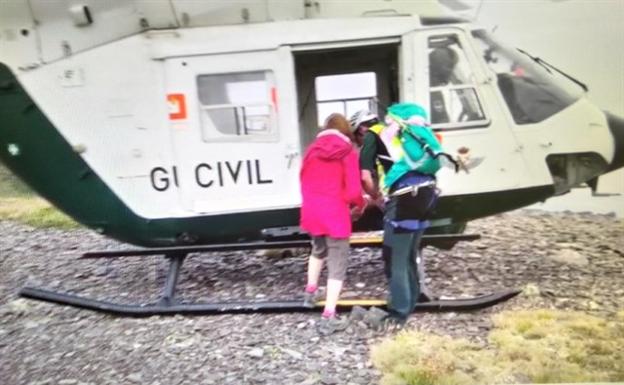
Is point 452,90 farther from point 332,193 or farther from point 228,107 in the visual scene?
point 228,107

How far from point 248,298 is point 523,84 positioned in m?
1.38

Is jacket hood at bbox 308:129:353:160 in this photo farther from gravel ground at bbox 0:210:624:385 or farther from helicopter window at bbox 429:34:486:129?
gravel ground at bbox 0:210:624:385

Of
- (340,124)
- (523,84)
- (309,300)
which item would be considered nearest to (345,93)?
(340,124)

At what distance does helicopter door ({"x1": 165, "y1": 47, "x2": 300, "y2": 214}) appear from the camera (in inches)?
119

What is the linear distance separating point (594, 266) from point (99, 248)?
1915mm

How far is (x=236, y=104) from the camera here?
10.1 feet

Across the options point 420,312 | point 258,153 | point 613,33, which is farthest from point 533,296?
point 258,153

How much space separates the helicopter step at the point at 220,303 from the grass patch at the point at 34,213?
0.17 meters

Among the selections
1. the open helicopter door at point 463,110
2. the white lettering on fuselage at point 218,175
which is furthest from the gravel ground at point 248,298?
the white lettering on fuselage at point 218,175

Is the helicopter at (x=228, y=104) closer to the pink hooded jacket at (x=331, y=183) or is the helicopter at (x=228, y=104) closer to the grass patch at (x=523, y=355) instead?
the pink hooded jacket at (x=331, y=183)

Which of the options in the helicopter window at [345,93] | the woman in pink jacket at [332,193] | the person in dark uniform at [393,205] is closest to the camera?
the person in dark uniform at [393,205]

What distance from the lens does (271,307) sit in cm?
305

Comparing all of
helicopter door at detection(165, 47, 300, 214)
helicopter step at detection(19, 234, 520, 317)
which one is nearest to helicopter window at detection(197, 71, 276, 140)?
helicopter door at detection(165, 47, 300, 214)

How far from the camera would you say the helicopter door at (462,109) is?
301 cm
